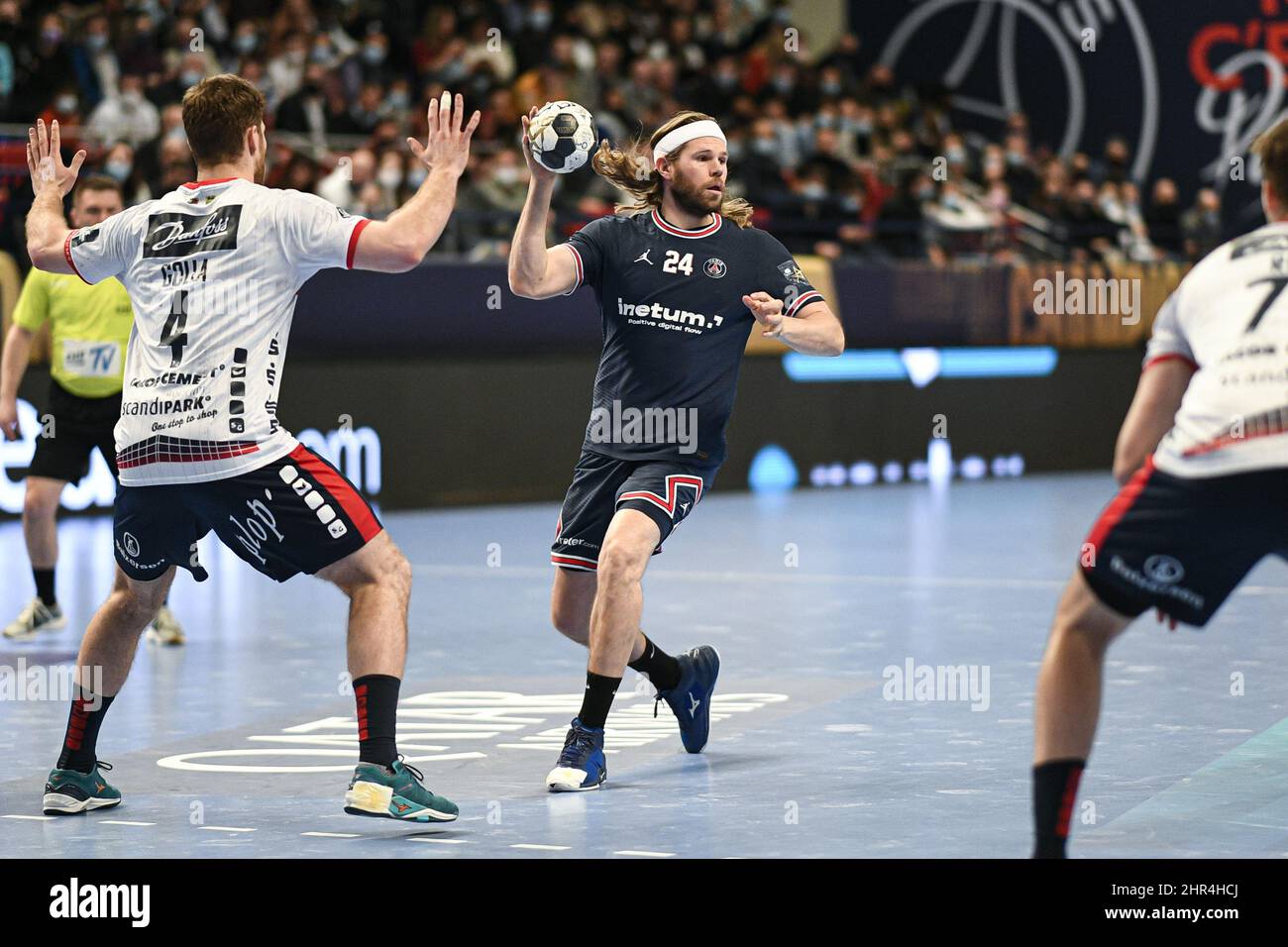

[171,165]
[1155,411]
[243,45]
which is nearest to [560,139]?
[1155,411]

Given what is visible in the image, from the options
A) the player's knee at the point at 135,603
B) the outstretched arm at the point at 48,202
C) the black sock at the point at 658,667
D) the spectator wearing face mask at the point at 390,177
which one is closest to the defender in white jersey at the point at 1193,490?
the black sock at the point at 658,667

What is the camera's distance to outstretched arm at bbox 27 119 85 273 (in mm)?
6055

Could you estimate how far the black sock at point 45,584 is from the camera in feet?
32.1

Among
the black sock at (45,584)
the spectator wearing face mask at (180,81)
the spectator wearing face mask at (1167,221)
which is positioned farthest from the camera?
the spectator wearing face mask at (1167,221)

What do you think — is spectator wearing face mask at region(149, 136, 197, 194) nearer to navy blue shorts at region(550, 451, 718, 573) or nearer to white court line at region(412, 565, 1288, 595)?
white court line at region(412, 565, 1288, 595)

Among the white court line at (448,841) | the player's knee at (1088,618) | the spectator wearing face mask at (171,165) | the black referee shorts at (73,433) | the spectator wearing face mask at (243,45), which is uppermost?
the spectator wearing face mask at (243,45)

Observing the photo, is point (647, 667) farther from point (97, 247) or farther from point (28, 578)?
point (28, 578)

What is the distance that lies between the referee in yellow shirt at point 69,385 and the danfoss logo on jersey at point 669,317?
3.62m

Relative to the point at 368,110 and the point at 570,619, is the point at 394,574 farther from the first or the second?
the point at 368,110

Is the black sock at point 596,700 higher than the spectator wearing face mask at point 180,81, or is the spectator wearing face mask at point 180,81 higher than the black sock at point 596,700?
the spectator wearing face mask at point 180,81

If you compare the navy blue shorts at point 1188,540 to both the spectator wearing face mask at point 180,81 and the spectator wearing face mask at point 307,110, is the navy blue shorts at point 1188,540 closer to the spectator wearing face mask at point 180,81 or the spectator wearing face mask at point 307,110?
the spectator wearing face mask at point 180,81

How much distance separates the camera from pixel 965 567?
41.9ft
